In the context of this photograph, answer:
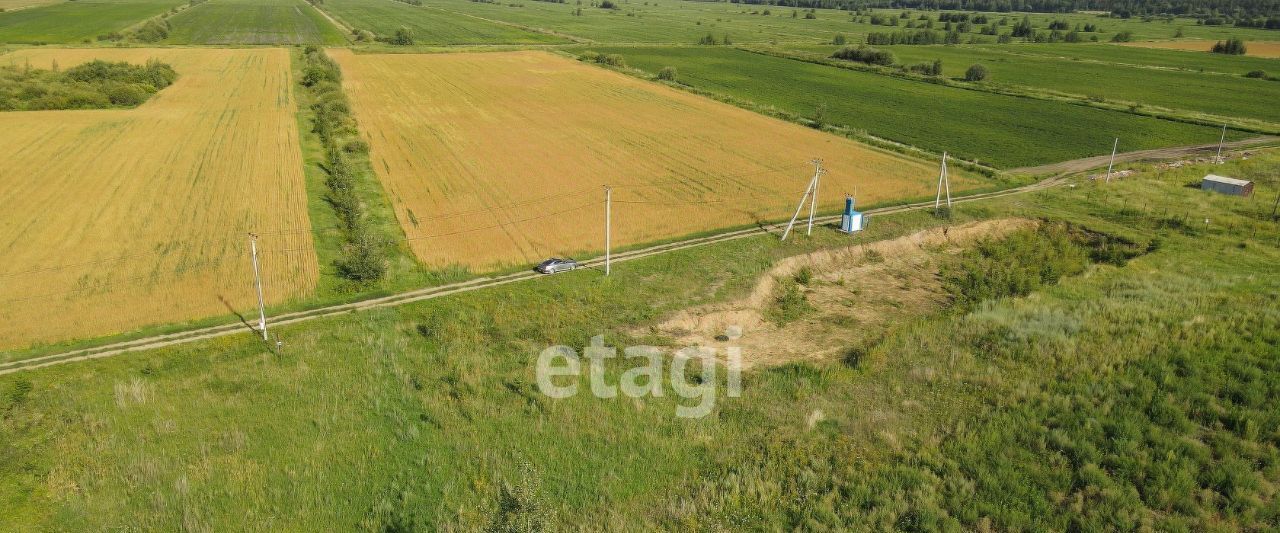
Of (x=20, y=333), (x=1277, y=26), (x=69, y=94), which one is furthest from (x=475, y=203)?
(x=1277, y=26)

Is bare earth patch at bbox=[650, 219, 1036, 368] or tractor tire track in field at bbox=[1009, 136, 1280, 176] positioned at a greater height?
tractor tire track in field at bbox=[1009, 136, 1280, 176]

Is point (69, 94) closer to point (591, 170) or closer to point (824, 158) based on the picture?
point (591, 170)

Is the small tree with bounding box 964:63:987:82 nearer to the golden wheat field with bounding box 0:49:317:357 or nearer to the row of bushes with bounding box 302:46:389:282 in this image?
the row of bushes with bounding box 302:46:389:282

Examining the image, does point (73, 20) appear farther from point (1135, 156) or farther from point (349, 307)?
point (1135, 156)

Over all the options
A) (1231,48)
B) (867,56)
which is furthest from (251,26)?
(1231,48)

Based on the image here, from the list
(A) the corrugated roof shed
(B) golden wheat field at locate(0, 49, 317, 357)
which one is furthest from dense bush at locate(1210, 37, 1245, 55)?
(B) golden wheat field at locate(0, 49, 317, 357)

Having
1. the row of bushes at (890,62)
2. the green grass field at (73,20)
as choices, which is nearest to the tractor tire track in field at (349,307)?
the row of bushes at (890,62)

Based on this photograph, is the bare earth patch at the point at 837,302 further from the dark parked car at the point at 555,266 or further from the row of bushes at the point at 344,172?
the row of bushes at the point at 344,172
